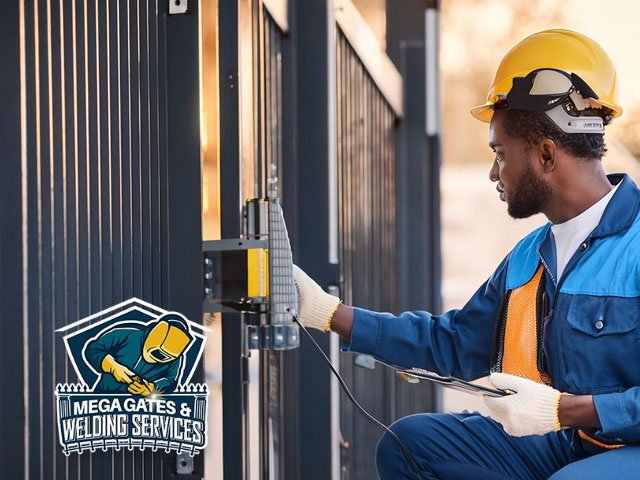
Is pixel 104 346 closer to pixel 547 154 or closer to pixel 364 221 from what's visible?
pixel 547 154

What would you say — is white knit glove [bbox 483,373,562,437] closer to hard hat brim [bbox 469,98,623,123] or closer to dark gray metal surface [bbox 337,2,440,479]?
hard hat brim [bbox 469,98,623,123]

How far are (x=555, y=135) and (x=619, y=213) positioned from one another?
0.91ft

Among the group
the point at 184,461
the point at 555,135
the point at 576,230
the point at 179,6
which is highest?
the point at 179,6

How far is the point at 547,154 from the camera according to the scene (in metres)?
2.41

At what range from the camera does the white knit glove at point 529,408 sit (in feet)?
6.64

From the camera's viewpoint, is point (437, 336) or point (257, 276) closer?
point (257, 276)

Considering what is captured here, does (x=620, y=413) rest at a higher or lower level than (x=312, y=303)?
lower

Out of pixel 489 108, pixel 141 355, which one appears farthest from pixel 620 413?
pixel 141 355

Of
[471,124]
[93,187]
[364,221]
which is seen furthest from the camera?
[471,124]

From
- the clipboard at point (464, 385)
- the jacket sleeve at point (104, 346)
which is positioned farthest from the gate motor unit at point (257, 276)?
the clipboard at point (464, 385)

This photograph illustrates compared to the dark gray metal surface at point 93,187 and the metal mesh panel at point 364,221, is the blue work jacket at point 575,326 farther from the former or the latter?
the metal mesh panel at point 364,221

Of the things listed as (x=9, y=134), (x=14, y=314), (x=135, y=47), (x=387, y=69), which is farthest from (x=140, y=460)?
(x=387, y=69)

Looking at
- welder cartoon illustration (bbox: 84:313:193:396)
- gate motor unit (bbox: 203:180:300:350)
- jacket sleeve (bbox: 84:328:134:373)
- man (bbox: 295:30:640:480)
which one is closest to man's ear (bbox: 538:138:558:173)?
man (bbox: 295:30:640:480)

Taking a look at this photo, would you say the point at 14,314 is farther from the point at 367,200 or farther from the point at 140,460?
the point at 367,200
